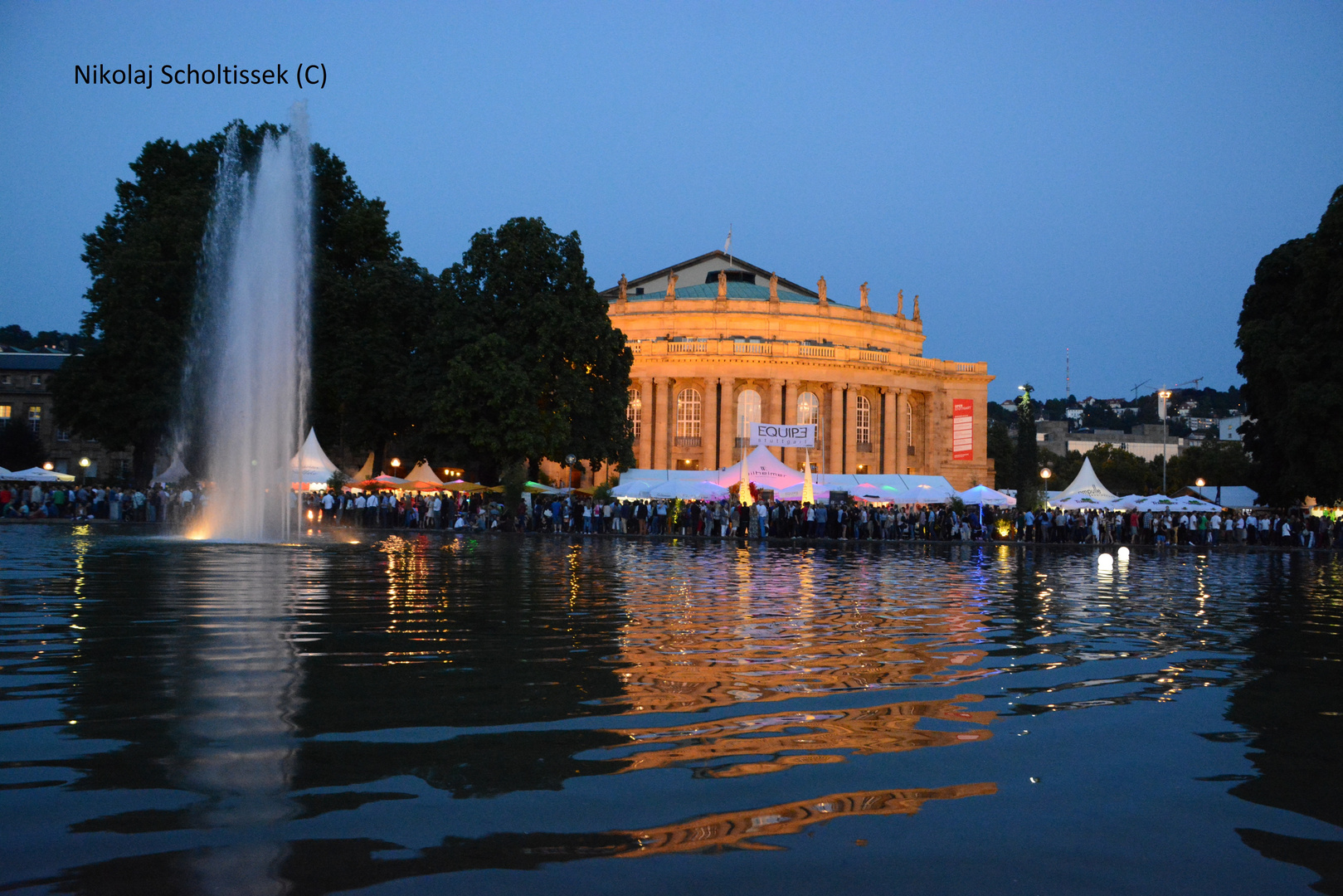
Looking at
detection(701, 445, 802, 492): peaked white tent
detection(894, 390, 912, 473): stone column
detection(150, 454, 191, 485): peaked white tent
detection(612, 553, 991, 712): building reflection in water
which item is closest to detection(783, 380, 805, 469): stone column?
detection(894, 390, 912, 473): stone column

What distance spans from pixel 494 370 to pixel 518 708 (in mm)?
37625

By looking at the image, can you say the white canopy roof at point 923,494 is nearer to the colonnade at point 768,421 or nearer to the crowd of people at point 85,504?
the colonnade at point 768,421

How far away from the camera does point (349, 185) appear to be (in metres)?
52.4

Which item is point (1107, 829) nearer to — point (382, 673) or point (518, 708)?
point (518, 708)

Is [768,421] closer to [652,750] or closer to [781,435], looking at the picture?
[781,435]

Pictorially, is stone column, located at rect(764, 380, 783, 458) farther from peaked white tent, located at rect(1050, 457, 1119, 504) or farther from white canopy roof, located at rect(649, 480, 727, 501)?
white canopy roof, located at rect(649, 480, 727, 501)

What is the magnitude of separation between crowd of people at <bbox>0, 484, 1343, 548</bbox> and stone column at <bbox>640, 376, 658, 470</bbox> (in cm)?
2652

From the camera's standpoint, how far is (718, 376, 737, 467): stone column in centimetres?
7019

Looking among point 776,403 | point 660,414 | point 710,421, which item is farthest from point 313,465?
point 776,403

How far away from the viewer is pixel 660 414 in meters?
71.0

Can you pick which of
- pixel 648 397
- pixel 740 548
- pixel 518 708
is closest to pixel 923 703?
pixel 518 708

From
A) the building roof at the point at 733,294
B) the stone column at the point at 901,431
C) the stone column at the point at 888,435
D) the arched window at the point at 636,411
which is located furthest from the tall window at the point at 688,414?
the stone column at the point at 901,431

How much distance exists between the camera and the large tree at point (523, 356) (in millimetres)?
44125

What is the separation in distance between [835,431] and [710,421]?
846 cm
